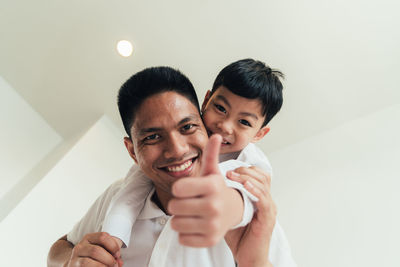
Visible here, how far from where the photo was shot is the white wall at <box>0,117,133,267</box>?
1.57 m

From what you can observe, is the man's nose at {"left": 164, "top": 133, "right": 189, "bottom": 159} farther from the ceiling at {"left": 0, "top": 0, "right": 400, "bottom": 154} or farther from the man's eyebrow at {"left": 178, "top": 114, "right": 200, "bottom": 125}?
the ceiling at {"left": 0, "top": 0, "right": 400, "bottom": 154}

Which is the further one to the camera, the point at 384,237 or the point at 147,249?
the point at 384,237

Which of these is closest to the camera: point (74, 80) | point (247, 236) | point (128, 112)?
point (247, 236)

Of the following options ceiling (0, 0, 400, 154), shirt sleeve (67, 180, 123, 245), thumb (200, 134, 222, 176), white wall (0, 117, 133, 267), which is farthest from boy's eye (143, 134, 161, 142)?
white wall (0, 117, 133, 267)

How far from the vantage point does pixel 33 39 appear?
1978mm

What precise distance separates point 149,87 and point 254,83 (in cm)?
38

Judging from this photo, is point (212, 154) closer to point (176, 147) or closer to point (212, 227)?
point (212, 227)

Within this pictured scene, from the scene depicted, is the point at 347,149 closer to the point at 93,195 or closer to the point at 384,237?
the point at 384,237

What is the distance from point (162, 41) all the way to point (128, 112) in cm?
113

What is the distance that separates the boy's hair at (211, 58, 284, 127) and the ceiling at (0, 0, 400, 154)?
745 millimetres

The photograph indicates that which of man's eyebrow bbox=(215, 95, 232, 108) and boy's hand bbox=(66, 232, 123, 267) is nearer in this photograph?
boy's hand bbox=(66, 232, 123, 267)

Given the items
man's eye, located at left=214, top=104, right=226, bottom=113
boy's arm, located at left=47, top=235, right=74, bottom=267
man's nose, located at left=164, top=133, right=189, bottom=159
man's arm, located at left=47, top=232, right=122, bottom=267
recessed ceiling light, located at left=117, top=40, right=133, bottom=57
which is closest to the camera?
man's arm, located at left=47, top=232, right=122, bottom=267

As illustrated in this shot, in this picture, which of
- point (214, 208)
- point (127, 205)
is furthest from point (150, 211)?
point (214, 208)

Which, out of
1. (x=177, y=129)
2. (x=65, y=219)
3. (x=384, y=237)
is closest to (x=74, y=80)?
(x=65, y=219)
